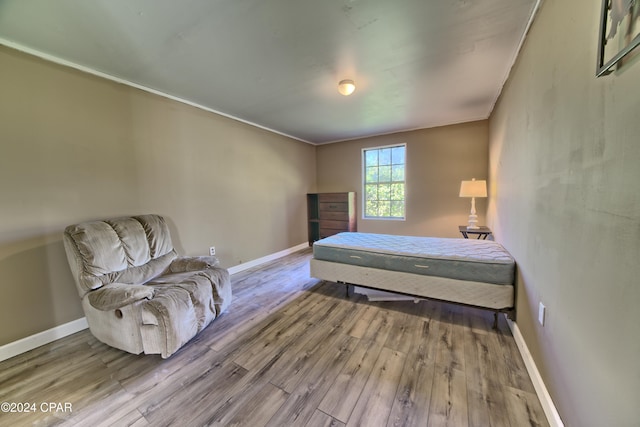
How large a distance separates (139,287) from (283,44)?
223cm

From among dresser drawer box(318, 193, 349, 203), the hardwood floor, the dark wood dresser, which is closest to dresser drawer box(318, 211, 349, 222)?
the dark wood dresser

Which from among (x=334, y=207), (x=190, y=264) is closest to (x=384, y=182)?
(x=334, y=207)

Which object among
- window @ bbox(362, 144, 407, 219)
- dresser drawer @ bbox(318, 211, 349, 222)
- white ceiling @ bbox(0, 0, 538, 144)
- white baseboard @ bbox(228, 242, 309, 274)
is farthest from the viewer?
dresser drawer @ bbox(318, 211, 349, 222)

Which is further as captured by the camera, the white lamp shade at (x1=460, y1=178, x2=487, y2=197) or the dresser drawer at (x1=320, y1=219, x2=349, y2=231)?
the dresser drawer at (x1=320, y1=219, x2=349, y2=231)

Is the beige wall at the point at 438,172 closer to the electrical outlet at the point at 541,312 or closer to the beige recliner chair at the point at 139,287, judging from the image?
the electrical outlet at the point at 541,312

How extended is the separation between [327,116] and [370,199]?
7.06 feet

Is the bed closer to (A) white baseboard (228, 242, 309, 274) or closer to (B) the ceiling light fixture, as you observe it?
(A) white baseboard (228, 242, 309, 274)

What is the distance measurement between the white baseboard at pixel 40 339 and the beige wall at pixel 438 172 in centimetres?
450

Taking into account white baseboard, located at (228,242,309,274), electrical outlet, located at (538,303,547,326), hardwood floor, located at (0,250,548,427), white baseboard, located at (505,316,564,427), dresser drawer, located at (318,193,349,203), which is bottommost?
hardwood floor, located at (0,250,548,427)

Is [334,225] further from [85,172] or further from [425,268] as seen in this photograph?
[85,172]

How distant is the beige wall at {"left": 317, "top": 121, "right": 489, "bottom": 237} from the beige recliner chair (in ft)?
12.0

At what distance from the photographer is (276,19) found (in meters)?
1.59

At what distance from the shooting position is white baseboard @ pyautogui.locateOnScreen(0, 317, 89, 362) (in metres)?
1.81

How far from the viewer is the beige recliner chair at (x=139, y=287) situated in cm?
172
